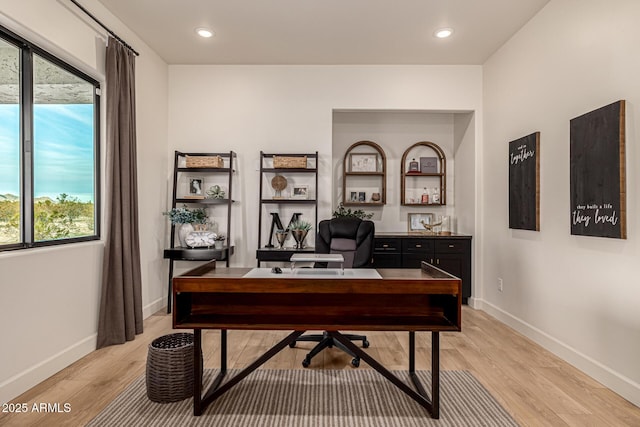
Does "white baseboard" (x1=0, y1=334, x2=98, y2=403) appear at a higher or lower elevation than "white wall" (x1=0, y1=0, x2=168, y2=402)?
lower

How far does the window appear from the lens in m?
2.47

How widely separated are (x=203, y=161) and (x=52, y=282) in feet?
6.81

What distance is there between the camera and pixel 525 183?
3572 millimetres

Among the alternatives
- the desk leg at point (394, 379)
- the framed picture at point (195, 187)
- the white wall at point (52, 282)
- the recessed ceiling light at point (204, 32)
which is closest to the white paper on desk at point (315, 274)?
the desk leg at point (394, 379)

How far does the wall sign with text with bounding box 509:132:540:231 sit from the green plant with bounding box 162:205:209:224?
319cm

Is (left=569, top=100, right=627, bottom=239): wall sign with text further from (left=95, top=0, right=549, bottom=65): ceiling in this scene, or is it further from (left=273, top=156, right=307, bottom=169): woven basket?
(left=273, top=156, right=307, bottom=169): woven basket

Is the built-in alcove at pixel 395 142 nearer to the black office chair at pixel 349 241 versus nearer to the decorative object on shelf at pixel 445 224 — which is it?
the decorative object on shelf at pixel 445 224

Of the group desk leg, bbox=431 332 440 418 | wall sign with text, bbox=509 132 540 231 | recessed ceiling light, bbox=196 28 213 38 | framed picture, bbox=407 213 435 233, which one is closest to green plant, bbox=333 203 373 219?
framed picture, bbox=407 213 435 233

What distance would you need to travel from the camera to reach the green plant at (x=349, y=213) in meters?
4.79

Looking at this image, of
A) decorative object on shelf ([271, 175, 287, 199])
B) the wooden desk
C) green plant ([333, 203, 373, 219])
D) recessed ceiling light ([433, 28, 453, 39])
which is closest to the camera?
the wooden desk

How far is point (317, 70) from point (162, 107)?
1.83 meters

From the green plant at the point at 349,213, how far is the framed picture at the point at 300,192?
0.46m

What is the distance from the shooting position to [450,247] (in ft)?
15.2

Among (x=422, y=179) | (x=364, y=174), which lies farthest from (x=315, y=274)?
(x=422, y=179)
